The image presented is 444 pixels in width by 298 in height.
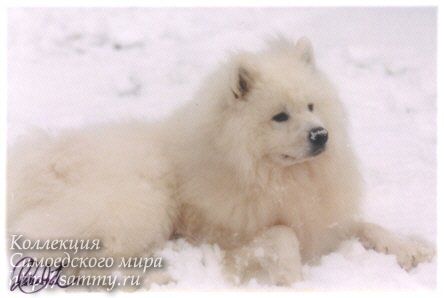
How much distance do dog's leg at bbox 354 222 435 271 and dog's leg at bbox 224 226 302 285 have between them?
80cm

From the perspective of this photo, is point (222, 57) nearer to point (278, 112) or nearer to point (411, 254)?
point (278, 112)

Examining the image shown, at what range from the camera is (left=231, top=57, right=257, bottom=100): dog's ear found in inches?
193

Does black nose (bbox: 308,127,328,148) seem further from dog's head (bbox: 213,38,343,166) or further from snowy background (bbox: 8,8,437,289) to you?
snowy background (bbox: 8,8,437,289)

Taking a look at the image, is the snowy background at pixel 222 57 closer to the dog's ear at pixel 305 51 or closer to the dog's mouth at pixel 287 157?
the dog's ear at pixel 305 51

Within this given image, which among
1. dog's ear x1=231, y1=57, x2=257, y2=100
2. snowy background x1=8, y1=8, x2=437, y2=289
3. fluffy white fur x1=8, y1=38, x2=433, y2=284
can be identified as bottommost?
snowy background x1=8, y1=8, x2=437, y2=289

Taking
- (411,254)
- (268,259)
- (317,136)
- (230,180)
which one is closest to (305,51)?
(317,136)

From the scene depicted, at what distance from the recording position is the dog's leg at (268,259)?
15.5ft

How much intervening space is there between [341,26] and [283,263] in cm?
593

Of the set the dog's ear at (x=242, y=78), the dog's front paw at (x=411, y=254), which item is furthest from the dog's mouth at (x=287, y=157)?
the dog's front paw at (x=411, y=254)

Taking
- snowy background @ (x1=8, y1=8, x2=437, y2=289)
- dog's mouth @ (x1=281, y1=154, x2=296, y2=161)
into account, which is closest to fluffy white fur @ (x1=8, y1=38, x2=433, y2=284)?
dog's mouth @ (x1=281, y1=154, x2=296, y2=161)

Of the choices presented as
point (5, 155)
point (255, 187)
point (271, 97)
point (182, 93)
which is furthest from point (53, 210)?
point (182, 93)

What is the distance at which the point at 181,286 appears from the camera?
15.4 ft

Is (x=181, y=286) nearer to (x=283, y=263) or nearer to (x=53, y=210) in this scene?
(x=283, y=263)

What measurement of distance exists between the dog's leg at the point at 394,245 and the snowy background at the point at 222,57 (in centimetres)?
10
